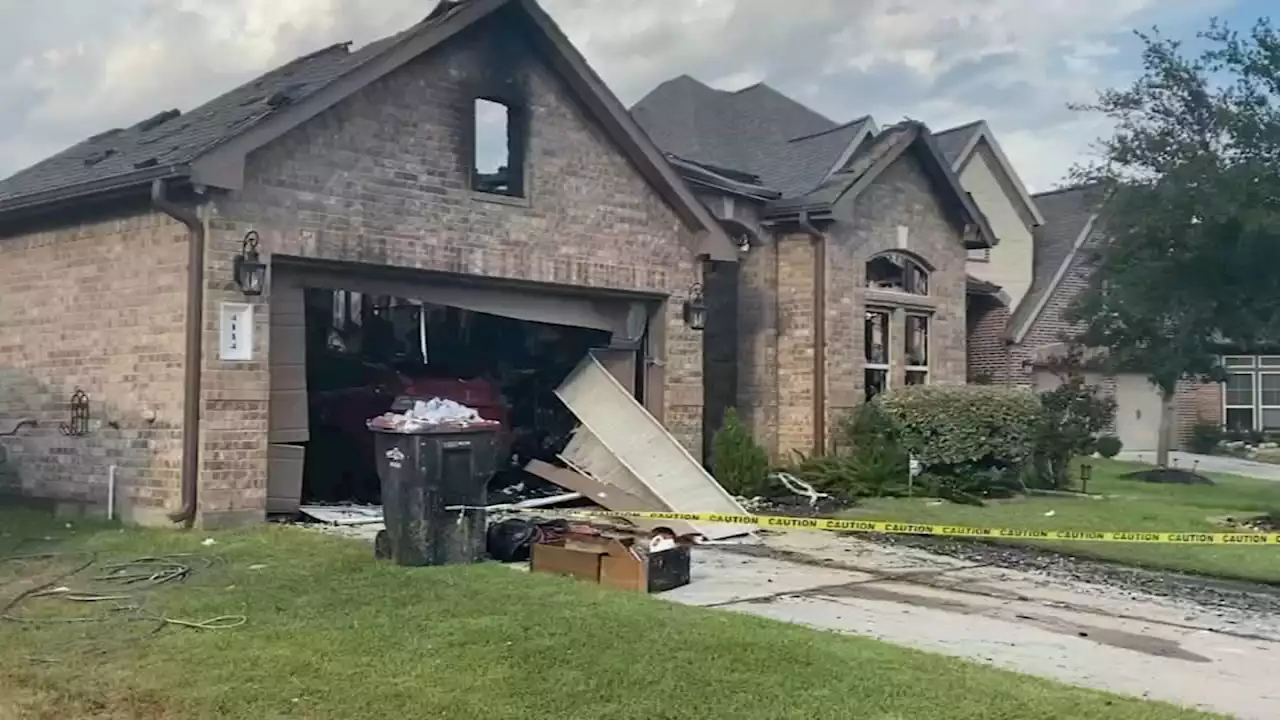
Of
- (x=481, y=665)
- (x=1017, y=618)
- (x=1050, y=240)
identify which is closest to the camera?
(x=481, y=665)

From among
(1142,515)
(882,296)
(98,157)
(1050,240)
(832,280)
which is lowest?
(1142,515)

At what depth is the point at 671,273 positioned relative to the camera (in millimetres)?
16609

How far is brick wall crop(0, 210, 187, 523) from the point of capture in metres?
12.4

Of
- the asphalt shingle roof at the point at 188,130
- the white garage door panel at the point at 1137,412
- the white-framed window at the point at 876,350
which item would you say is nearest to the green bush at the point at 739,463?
the white-framed window at the point at 876,350

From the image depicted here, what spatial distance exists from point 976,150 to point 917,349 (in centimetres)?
1269

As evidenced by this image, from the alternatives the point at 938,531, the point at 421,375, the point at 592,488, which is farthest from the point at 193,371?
the point at 938,531

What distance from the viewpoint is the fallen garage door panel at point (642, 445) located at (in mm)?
13812

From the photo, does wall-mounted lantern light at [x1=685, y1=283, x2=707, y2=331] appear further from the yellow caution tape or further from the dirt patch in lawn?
the dirt patch in lawn

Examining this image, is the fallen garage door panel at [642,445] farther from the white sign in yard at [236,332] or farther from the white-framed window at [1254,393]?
the white-framed window at [1254,393]

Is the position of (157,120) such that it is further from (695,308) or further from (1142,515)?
(1142,515)

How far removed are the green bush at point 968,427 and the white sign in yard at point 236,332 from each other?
8.81 metres

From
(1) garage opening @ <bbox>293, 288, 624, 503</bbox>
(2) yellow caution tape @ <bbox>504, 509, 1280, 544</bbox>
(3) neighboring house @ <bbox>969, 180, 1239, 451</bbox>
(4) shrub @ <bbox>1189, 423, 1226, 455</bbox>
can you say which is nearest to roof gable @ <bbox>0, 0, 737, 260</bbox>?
(1) garage opening @ <bbox>293, 288, 624, 503</bbox>

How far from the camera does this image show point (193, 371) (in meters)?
12.1

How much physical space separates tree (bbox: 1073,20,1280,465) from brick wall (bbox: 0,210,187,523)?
10.5 m
